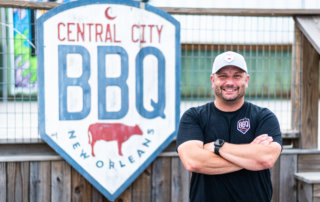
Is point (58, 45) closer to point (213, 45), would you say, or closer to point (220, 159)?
point (213, 45)

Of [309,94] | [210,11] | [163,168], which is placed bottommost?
[163,168]

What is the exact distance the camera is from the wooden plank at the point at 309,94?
3408 millimetres

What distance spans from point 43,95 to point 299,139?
2339 mm

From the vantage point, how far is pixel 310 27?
330cm

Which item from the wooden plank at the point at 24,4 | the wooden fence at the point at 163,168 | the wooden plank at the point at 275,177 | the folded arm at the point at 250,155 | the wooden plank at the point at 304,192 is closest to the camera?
the folded arm at the point at 250,155

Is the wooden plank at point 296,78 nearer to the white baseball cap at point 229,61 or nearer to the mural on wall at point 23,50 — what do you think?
the white baseball cap at point 229,61

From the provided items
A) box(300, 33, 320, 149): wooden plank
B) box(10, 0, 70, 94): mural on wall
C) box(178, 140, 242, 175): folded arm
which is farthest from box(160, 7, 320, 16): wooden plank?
box(178, 140, 242, 175): folded arm

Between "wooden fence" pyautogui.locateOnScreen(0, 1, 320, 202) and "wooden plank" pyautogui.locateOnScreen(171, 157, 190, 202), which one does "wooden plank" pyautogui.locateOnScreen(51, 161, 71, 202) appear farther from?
"wooden plank" pyautogui.locateOnScreen(171, 157, 190, 202)

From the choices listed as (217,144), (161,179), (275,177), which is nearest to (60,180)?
(161,179)

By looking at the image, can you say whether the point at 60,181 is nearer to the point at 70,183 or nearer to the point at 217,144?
the point at 70,183

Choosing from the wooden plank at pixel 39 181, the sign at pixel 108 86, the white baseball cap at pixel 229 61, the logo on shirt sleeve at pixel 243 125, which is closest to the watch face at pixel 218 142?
the logo on shirt sleeve at pixel 243 125

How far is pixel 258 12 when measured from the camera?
10.9 ft

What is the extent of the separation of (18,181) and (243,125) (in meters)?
2.00

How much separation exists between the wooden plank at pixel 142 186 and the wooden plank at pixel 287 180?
1218 millimetres
